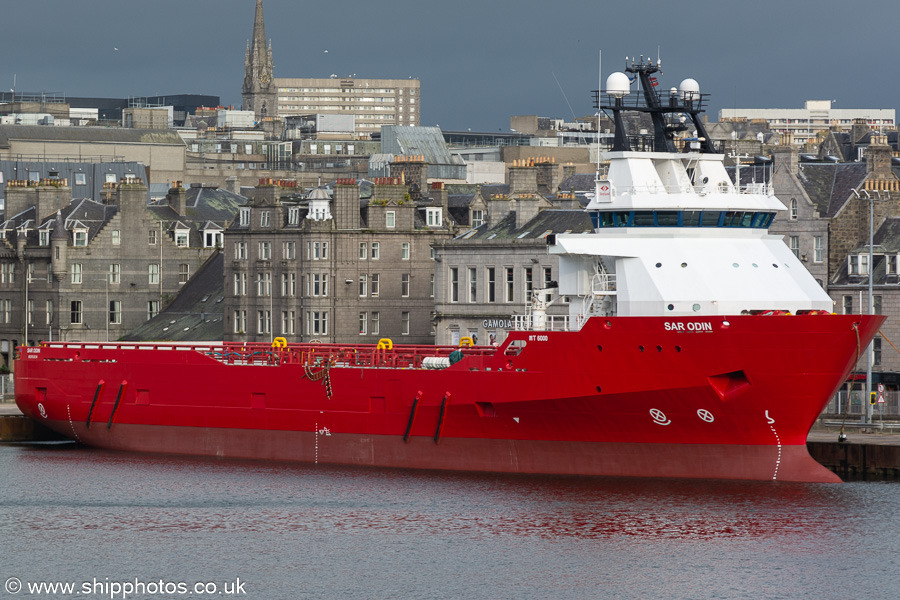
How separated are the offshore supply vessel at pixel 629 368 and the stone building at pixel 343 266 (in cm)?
1696

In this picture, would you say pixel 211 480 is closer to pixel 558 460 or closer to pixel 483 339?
pixel 558 460

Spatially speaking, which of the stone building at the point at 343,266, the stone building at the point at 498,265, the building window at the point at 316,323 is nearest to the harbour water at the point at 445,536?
the stone building at the point at 498,265

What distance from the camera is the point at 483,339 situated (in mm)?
65500

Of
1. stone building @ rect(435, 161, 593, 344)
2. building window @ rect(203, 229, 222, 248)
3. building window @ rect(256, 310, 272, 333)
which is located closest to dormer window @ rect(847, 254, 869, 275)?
stone building @ rect(435, 161, 593, 344)

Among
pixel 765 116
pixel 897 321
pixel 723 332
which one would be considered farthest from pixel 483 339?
pixel 765 116

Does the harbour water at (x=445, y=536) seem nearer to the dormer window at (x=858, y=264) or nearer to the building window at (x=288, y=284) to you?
the dormer window at (x=858, y=264)

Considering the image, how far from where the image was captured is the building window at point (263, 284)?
7219cm

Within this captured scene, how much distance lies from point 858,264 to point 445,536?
26977 millimetres

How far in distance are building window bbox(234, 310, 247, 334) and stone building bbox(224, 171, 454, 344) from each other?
8 cm

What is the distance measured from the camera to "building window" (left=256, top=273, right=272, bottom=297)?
72.2m

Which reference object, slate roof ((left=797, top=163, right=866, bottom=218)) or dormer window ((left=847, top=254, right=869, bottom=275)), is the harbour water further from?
slate roof ((left=797, top=163, right=866, bottom=218))

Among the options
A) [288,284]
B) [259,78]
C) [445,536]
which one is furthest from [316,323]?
[259,78]

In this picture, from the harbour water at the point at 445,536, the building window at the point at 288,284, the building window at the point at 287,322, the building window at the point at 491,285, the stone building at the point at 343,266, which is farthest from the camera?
the building window at the point at 288,284

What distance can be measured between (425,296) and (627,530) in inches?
1274
